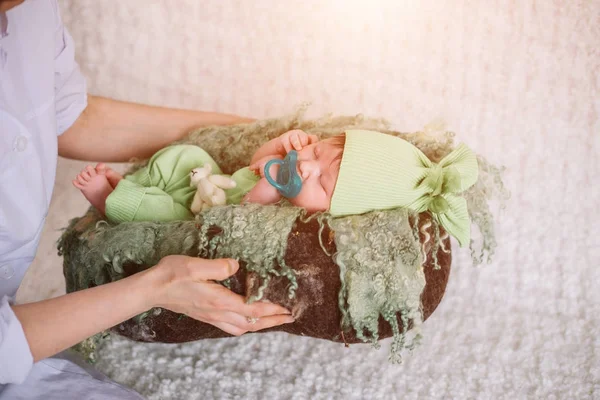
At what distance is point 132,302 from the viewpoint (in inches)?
38.3

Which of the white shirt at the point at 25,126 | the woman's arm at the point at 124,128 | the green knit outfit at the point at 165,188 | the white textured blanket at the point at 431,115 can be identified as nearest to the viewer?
the white shirt at the point at 25,126

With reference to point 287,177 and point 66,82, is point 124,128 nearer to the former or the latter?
point 66,82

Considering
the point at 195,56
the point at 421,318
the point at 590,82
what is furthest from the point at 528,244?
the point at 195,56

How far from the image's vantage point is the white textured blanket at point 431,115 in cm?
146

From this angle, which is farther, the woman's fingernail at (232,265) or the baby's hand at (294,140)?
the baby's hand at (294,140)

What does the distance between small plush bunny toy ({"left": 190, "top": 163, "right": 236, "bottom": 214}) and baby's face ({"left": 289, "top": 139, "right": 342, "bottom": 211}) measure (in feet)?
0.48

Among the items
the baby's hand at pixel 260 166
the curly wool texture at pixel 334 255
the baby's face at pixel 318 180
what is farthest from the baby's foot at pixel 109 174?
the baby's face at pixel 318 180

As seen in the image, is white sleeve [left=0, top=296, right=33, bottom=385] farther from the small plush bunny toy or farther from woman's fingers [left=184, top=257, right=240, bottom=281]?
the small plush bunny toy

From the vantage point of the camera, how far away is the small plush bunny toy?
1.19m

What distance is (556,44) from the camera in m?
1.54

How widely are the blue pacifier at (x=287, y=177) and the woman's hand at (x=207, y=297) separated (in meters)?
0.20

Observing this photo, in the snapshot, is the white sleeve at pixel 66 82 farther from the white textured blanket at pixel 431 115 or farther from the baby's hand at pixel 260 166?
the white textured blanket at pixel 431 115

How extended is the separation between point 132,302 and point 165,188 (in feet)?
1.20

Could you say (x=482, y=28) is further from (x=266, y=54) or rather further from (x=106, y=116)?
(x=106, y=116)
